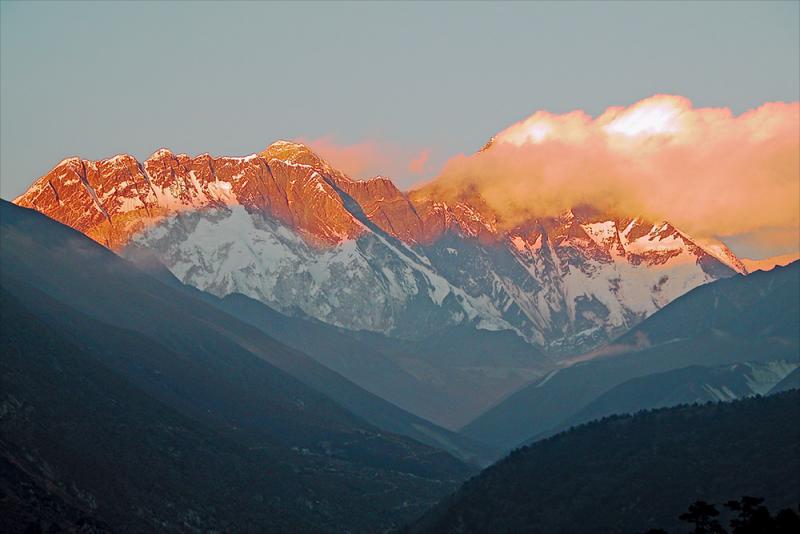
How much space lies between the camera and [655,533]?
15225cm

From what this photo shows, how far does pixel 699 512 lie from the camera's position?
481 feet

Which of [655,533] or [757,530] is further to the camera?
[655,533]

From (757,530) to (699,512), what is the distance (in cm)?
550

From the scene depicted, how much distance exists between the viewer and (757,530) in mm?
142875

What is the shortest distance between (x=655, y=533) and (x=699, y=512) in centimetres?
659

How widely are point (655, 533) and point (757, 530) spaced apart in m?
11.5
